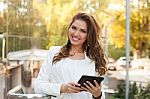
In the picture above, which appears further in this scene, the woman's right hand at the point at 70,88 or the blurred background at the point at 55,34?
the blurred background at the point at 55,34

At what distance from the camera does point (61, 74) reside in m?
1.17

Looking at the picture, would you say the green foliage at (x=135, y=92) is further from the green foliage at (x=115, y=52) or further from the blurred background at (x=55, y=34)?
the green foliage at (x=115, y=52)

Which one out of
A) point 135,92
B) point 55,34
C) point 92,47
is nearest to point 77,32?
point 92,47

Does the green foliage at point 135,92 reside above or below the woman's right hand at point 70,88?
below

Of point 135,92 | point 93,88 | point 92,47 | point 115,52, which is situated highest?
point 92,47

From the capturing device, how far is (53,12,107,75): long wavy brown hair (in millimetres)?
1173

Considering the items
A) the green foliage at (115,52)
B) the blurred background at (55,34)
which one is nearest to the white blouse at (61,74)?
the blurred background at (55,34)

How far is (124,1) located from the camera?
384 centimetres

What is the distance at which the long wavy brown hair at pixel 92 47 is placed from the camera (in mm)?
1173

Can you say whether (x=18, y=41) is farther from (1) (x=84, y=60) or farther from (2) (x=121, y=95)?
(1) (x=84, y=60)

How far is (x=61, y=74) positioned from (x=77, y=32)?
156 millimetres

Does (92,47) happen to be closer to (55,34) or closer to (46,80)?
(46,80)

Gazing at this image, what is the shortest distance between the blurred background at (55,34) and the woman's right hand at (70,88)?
2.54m

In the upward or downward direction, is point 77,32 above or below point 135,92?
above
